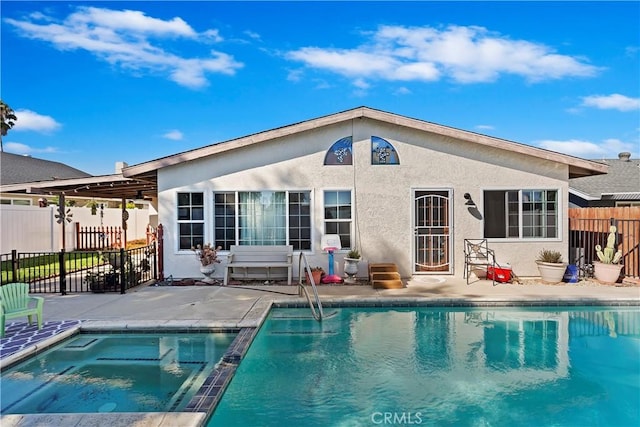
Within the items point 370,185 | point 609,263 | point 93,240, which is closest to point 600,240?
point 609,263

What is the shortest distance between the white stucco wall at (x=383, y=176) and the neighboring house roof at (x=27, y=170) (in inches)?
599

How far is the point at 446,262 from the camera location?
35.1ft

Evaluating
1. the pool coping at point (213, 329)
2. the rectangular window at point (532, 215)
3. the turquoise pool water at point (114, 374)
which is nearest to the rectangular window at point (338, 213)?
the pool coping at point (213, 329)

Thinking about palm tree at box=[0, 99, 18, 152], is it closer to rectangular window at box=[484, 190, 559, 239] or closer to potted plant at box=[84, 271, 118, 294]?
potted plant at box=[84, 271, 118, 294]

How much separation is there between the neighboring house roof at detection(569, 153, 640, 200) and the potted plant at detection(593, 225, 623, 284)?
7.21 metres

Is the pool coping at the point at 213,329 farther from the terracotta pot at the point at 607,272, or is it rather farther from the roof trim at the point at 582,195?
the roof trim at the point at 582,195

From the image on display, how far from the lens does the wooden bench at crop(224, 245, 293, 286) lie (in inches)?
400

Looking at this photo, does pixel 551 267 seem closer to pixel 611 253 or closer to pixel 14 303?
pixel 611 253

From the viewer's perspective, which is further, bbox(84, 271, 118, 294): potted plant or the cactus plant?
the cactus plant

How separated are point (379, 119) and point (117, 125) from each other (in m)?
17.8

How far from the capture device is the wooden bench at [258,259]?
10.2 m

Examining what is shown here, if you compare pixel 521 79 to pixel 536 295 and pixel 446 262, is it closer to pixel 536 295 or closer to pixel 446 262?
pixel 446 262

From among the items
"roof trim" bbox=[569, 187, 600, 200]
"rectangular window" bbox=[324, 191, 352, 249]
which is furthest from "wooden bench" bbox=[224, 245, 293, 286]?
"roof trim" bbox=[569, 187, 600, 200]

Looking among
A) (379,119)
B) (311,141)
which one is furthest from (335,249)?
(379,119)
